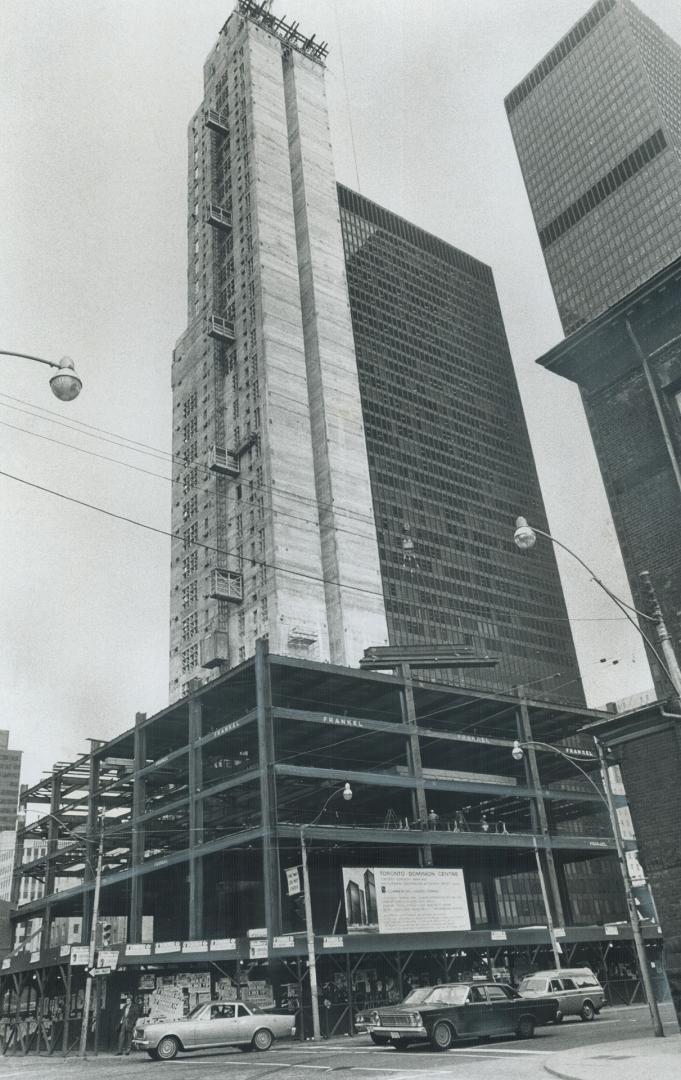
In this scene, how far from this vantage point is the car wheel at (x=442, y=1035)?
21.4 metres

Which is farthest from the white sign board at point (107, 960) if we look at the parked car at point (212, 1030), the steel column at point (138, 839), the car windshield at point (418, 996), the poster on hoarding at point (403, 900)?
the steel column at point (138, 839)

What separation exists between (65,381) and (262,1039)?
900 inches

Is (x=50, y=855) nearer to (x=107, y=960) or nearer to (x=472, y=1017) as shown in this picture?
(x=107, y=960)

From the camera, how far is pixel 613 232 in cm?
13025

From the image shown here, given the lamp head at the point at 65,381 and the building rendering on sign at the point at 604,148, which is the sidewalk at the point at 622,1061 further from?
the building rendering on sign at the point at 604,148

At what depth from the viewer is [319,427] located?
118062mm

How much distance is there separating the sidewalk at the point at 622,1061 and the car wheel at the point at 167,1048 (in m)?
13.5

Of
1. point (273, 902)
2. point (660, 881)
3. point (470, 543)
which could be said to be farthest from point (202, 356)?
point (660, 881)

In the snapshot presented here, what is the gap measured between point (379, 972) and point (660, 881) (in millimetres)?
36437

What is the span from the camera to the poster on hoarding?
44.5 m

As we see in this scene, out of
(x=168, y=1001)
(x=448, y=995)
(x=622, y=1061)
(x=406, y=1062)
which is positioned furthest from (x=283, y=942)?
(x=622, y=1061)

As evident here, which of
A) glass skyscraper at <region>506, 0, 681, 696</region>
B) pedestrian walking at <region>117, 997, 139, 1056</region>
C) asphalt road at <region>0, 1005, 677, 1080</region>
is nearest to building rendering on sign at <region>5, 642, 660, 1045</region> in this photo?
pedestrian walking at <region>117, 997, 139, 1056</region>

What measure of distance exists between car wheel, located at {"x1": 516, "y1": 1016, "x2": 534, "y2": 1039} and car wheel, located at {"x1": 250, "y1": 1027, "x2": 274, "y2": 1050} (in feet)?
28.2

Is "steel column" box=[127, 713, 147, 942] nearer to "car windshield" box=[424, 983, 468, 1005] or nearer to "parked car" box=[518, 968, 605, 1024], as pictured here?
"parked car" box=[518, 968, 605, 1024]
